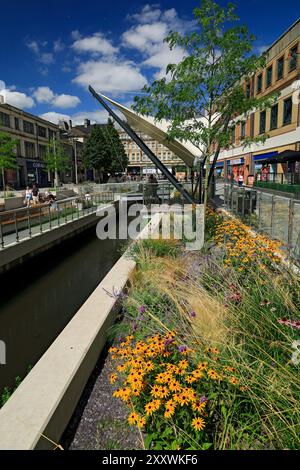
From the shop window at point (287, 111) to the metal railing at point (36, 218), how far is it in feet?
58.2

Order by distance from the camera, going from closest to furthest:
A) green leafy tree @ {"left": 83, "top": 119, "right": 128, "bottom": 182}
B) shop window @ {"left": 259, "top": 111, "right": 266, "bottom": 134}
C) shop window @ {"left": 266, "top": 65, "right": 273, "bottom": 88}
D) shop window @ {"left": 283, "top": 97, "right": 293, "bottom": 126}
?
shop window @ {"left": 283, "top": 97, "right": 293, "bottom": 126}, shop window @ {"left": 266, "top": 65, "right": 273, "bottom": 88}, shop window @ {"left": 259, "top": 111, "right": 266, "bottom": 134}, green leafy tree @ {"left": 83, "top": 119, "right": 128, "bottom": 182}

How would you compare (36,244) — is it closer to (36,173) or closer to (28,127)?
(36,173)

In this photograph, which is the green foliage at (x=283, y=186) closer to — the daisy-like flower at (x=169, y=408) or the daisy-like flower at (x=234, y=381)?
the daisy-like flower at (x=234, y=381)

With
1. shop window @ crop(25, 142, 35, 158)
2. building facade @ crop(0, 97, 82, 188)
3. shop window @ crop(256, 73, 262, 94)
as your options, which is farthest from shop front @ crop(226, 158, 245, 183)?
shop window @ crop(25, 142, 35, 158)

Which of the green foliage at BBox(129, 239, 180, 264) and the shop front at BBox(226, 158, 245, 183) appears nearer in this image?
the green foliage at BBox(129, 239, 180, 264)

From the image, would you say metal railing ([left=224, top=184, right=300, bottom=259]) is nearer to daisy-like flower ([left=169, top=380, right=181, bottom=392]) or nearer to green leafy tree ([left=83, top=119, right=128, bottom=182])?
daisy-like flower ([left=169, top=380, right=181, bottom=392])

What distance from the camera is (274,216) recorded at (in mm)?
7180

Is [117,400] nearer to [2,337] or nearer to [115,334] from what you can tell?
[115,334]

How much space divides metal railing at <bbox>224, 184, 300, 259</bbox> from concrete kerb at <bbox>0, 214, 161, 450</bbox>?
9.96ft

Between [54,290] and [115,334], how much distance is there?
7443 mm

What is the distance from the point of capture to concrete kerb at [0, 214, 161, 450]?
2143 millimetres

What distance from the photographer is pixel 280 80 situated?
90.0ft

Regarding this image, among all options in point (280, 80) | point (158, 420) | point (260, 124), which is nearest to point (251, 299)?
point (158, 420)

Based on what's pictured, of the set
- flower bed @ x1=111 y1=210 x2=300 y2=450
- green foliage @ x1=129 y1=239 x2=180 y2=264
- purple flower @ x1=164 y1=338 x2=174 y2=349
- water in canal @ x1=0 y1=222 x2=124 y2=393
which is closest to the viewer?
flower bed @ x1=111 y1=210 x2=300 y2=450
